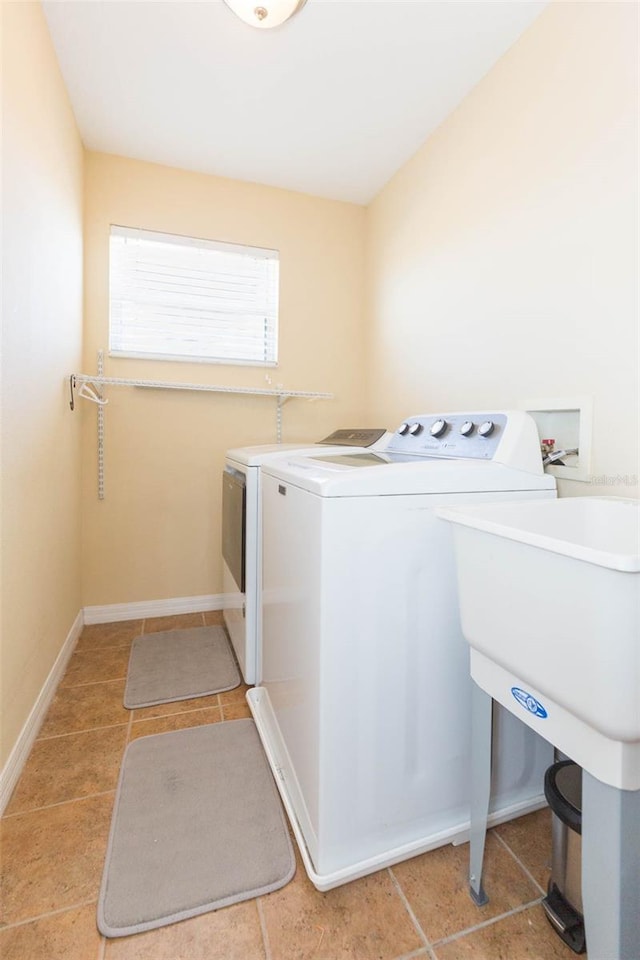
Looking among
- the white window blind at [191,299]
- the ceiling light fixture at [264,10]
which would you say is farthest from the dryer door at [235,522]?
the ceiling light fixture at [264,10]

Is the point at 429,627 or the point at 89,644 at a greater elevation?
the point at 429,627

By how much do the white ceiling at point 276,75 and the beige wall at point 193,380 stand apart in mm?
226

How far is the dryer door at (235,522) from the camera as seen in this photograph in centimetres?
178

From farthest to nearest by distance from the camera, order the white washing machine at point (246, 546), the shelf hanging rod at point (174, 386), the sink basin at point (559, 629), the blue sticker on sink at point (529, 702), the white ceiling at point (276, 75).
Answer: the shelf hanging rod at point (174, 386), the white washing machine at point (246, 546), the white ceiling at point (276, 75), the blue sticker on sink at point (529, 702), the sink basin at point (559, 629)

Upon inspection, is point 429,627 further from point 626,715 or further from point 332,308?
point 332,308

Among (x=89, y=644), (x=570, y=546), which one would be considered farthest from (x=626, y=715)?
(x=89, y=644)

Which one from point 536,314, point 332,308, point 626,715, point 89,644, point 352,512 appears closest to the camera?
point 626,715

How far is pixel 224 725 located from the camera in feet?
5.32

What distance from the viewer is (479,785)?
1.02 m

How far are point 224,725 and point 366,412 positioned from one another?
6.40ft

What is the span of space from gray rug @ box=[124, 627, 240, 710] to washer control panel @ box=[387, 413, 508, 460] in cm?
126

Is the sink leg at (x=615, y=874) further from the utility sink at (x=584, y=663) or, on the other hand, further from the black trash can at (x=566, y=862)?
the black trash can at (x=566, y=862)

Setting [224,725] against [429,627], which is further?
[224,725]

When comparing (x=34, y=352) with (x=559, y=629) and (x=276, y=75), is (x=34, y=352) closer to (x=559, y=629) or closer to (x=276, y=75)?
(x=276, y=75)
